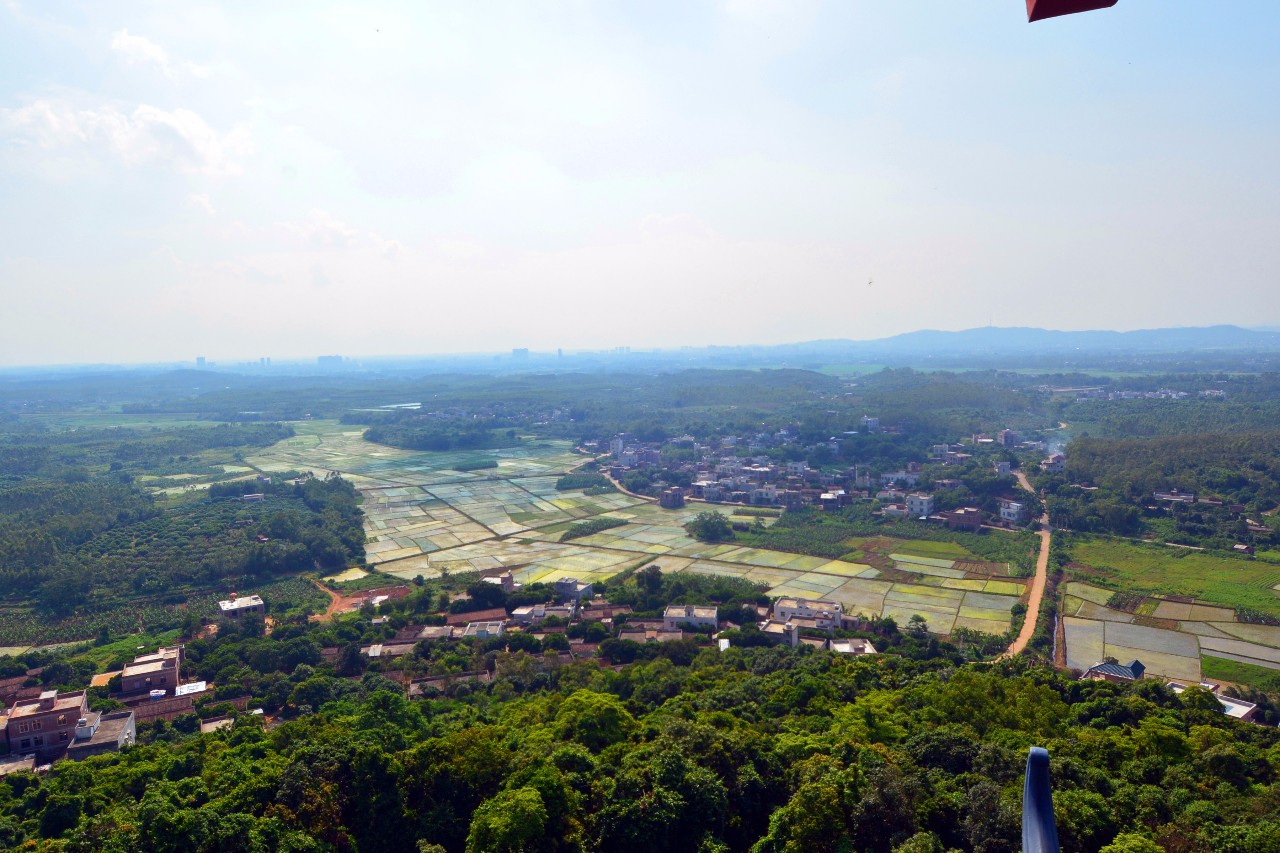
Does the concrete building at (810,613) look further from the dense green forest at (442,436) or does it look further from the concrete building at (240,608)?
the dense green forest at (442,436)

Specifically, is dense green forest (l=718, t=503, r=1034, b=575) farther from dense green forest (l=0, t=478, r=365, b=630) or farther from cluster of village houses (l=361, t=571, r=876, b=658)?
dense green forest (l=0, t=478, r=365, b=630)

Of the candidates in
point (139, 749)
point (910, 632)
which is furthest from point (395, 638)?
point (910, 632)

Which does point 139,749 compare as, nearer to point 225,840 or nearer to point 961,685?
point 225,840

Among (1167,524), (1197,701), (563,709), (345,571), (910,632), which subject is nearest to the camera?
(563,709)

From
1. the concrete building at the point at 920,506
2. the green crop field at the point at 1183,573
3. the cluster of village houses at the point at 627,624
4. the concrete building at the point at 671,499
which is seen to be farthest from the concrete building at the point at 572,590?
the concrete building at the point at 920,506

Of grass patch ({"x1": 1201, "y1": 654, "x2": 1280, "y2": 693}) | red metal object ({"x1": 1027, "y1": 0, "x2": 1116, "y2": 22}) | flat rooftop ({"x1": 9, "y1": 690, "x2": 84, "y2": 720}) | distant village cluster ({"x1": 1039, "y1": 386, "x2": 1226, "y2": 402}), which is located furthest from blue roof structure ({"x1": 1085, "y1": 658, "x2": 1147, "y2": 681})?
distant village cluster ({"x1": 1039, "y1": 386, "x2": 1226, "y2": 402})
